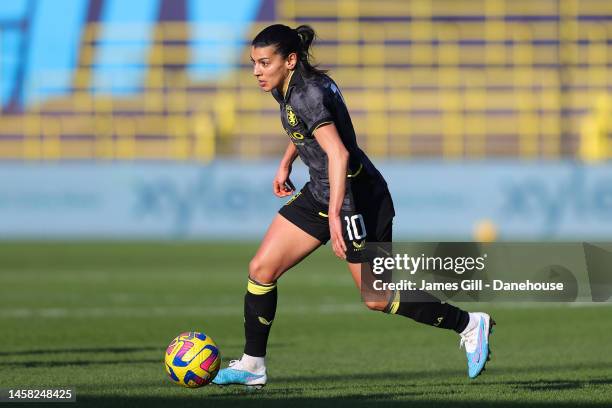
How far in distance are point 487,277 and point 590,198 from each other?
56.9ft

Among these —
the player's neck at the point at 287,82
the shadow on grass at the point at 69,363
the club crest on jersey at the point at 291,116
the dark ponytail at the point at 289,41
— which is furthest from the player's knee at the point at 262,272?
the shadow on grass at the point at 69,363

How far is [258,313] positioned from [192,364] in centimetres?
49

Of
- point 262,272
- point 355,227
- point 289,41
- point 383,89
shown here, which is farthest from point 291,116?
point 383,89

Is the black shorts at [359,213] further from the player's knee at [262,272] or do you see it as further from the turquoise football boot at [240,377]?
the turquoise football boot at [240,377]

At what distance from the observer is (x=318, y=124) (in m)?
6.29

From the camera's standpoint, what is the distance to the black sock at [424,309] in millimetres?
6711

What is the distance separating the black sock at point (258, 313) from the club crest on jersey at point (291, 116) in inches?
38.1

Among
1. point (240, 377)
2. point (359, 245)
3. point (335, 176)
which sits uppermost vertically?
point (335, 176)

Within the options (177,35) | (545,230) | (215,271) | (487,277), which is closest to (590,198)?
(545,230)

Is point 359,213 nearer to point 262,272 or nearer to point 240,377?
point 262,272

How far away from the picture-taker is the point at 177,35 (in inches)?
1256

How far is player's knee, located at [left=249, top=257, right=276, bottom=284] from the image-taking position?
6.81 meters

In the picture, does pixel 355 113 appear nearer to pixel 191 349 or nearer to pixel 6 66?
pixel 6 66

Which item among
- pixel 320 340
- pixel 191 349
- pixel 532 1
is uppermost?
pixel 532 1
